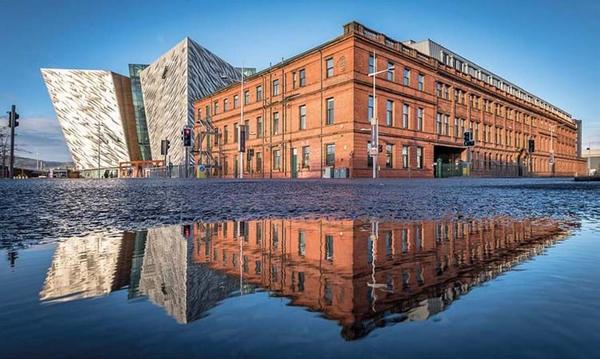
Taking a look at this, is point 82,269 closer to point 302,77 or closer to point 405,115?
point 302,77

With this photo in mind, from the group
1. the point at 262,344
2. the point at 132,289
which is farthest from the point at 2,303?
the point at 262,344

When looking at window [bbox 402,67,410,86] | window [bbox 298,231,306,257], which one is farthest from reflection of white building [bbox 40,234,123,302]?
window [bbox 402,67,410,86]

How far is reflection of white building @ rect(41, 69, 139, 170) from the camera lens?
74.9 meters

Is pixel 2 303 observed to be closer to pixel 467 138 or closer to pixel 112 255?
pixel 112 255

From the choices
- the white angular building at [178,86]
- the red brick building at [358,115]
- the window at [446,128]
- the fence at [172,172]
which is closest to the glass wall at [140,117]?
the white angular building at [178,86]

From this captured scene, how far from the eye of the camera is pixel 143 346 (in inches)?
38.7

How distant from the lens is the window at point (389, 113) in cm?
3272

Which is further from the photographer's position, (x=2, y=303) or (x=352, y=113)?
(x=352, y=113)

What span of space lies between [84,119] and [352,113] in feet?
222

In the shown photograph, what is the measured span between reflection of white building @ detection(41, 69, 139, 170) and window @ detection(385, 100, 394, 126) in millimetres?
58873

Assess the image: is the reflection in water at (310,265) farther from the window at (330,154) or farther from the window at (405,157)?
the window at (405,157)

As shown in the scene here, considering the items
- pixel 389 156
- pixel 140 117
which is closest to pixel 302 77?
pixel 389 156

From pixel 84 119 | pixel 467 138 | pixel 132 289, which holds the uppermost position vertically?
pixel 84 119

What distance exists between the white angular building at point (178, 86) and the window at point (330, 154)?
1106 inches
